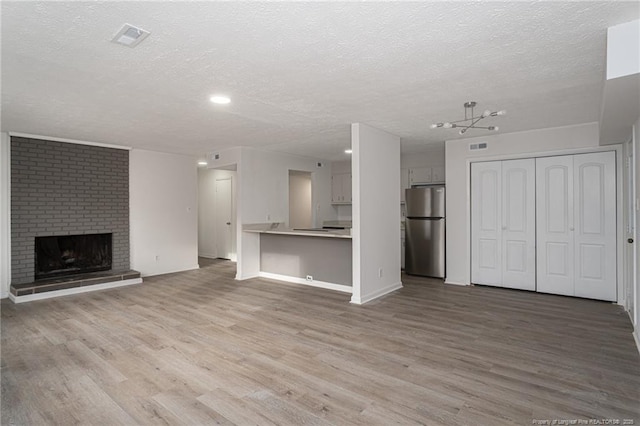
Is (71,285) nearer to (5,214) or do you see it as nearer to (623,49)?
(5,214)

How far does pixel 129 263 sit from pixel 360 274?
4.51m

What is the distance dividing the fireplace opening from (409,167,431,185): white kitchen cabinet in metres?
6.05

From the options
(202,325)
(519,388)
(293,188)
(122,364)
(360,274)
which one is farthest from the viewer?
(293,188)

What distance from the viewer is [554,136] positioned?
4891 millimetres

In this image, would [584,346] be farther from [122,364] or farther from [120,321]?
[120,321]

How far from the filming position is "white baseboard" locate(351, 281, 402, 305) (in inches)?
181

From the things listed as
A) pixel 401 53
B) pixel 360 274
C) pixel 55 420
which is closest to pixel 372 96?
pixel 401 53

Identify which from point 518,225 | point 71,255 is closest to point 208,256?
point 71,255

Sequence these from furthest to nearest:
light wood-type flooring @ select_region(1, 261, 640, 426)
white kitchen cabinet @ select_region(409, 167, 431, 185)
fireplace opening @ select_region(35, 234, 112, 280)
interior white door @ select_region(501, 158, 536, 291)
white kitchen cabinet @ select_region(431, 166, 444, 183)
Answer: white kitchen cabinet @ select_region(409, 167, 431, 185)
white kitchen cabinet @ select_region(431, 166, 444, 183)
fireplace opening @ select_region(35, 234, 112, 280)
interior white door @ select_region(501, 158, 536, 291)
light wood-type flooring @ select_region(1, 261, 640, 426)

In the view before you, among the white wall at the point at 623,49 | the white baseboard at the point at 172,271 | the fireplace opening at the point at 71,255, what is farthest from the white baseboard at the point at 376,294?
the fireplace opening at the point at 71,255

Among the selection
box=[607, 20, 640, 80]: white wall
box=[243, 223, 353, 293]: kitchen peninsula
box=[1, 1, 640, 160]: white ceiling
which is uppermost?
box=[1, 1, 640, 160]: white ceiling


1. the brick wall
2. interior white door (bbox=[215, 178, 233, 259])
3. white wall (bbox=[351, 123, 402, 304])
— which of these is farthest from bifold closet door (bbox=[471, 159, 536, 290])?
the brick wall

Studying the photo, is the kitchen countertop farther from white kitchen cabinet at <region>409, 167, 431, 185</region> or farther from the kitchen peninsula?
white kitchen cabinet at <region>409, 167, 431, 185</region>

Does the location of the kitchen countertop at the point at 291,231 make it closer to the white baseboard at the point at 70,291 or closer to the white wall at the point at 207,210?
the white baseboard at the point at 70,291
